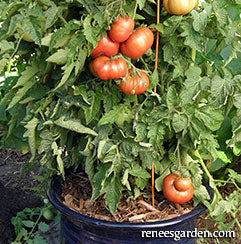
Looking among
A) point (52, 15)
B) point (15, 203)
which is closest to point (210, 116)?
point (52, 15)

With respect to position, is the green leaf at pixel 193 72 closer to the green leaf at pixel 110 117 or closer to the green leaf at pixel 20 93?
the green leaf at pixel 110 117

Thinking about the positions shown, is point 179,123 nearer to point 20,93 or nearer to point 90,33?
point 90,33

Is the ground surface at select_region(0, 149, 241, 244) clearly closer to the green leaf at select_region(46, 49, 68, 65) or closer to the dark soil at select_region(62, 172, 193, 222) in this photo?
the dark soil at select_region(62, 172, 193, 222)

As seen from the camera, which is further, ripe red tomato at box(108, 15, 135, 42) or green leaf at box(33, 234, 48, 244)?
green leaf at box(33, 234, 48, 244)

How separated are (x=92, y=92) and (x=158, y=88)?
29 centimetres

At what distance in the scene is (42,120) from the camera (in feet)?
3.92

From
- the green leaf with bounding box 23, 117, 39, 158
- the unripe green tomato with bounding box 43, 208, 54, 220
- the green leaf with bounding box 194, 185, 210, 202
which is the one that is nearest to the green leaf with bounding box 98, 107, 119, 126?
the green leaf with bounding box 23, 117, 39, 158

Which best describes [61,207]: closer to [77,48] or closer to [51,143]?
[51,143]

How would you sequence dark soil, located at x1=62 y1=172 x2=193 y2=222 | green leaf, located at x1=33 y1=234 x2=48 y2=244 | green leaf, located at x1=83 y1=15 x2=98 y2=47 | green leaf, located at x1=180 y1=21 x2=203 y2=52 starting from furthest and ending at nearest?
green leaf, located at x1=33 y1=234 x2=48 y2=244, dark soil, located at x1=62 y1=172 x2=193 y2=222, green leaf, located at x1=180 y1=21 x2=203 y2=52, green leaf, located at x1=83 y1=15 x2=98 y2=47

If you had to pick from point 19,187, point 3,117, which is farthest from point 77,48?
point 19,187

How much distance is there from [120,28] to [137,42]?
0.07m

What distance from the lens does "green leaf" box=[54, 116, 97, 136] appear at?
1.13 metres

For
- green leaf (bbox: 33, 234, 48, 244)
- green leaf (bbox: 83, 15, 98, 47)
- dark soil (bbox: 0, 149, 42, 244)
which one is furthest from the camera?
dark soil (bbox: 0, 149, 42, 244)

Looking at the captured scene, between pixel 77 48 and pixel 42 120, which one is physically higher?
pixel 77 48
